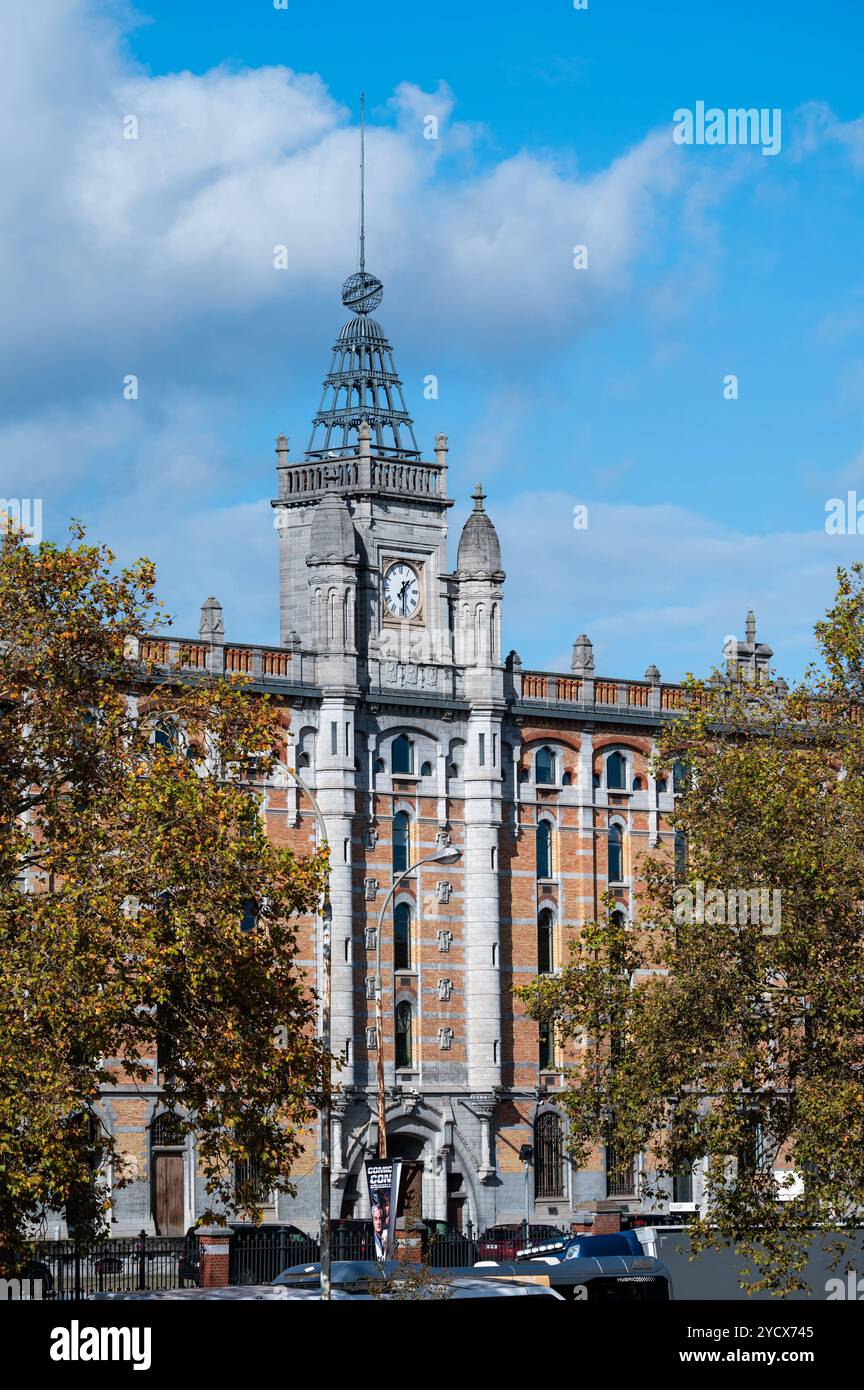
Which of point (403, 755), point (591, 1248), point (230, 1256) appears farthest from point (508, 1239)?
point (403, 755)

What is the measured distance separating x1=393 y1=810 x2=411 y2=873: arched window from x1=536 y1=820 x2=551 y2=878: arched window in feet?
16.8

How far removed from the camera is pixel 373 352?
79.9 meters

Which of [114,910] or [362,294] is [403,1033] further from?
[114,910]

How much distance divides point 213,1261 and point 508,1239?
607 inches

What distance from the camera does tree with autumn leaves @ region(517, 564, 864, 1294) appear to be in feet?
151

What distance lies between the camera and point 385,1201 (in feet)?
145

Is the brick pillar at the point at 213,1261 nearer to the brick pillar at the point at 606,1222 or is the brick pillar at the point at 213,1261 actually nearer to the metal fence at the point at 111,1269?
the metal fence at the point at 111,1269

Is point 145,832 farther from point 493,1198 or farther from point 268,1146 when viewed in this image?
point 493,1198

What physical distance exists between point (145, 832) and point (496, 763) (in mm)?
39103

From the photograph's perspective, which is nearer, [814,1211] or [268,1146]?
[268,1146]

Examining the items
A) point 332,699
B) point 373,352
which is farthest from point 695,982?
point 373,352

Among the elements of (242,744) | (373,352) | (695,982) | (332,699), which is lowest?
(695,982)
